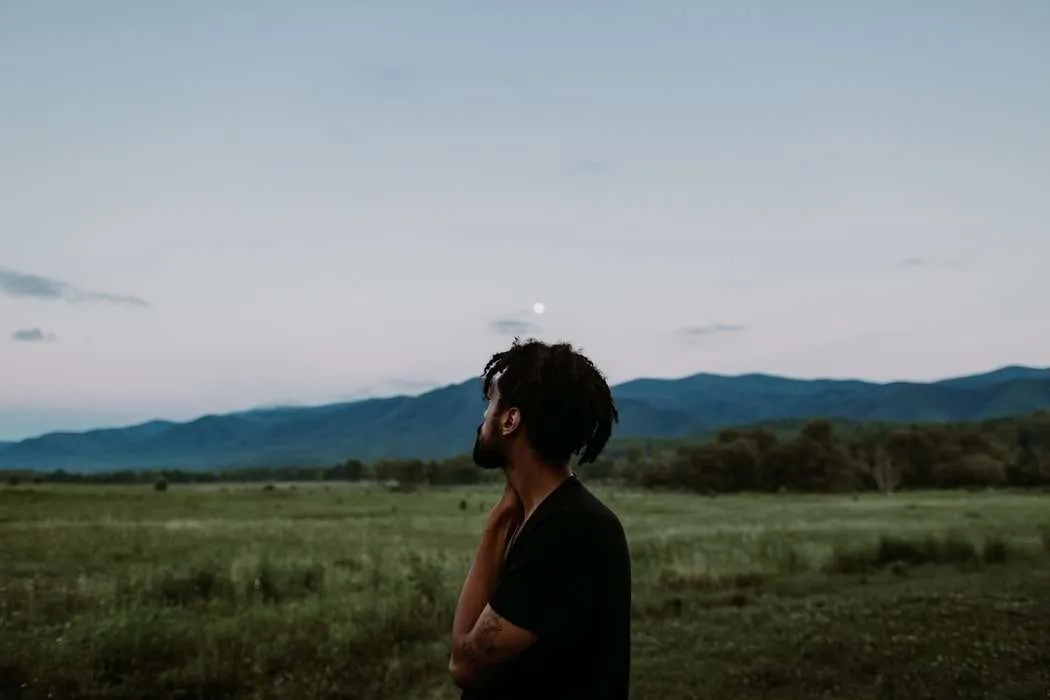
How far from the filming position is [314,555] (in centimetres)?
1731

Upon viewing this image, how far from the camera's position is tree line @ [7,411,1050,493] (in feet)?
129

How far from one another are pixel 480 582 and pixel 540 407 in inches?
15.0

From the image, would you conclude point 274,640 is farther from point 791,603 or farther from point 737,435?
point 737,435

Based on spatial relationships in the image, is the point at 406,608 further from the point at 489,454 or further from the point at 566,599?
the point at 566,599

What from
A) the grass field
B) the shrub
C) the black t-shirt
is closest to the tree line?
the grass field

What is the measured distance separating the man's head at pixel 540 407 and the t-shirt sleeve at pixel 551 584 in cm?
20

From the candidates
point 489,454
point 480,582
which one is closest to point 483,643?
point 480,582

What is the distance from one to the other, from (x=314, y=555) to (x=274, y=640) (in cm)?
652

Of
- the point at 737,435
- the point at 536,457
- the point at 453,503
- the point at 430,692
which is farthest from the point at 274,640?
the point at 737,435

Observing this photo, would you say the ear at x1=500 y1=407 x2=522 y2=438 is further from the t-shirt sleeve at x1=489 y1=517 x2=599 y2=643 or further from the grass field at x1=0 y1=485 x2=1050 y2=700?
the grass field at x1=0 y1=485 x2=1050 y2=700

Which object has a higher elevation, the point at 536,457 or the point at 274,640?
the point at 536,457

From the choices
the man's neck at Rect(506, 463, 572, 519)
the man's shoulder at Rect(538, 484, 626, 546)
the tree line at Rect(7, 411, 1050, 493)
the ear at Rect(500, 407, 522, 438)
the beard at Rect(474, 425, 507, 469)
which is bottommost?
the tree line at Rect(7, 411, 1050, 493)

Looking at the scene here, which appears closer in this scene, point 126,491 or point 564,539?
point 564,539

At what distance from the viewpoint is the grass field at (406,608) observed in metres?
9.62
